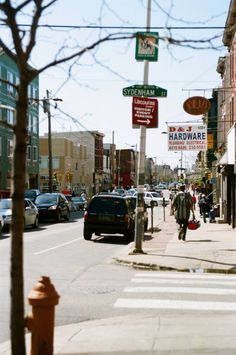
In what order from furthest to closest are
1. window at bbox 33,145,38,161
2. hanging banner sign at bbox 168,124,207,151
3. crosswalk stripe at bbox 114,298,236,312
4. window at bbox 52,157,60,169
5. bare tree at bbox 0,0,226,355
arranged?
window at bbox 52,157,60,169, window at bbox 33,145,38,161, hanging banner sign at bbox 168,124,207,151, crosswalk stripe at bbox 114,298,236,312, bare tree at bbox 0,0,226,355

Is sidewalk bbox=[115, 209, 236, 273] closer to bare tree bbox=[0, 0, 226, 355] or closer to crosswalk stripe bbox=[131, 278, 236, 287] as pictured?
crosswalk stripe bbox=[131, 278, 236, 287]

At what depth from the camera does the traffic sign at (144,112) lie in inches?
606

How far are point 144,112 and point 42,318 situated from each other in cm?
1118

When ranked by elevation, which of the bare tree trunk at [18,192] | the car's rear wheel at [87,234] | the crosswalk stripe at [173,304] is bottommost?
the car's rear wheel at [87,234]

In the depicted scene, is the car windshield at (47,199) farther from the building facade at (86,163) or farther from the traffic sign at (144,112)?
the building facade at (86,163)

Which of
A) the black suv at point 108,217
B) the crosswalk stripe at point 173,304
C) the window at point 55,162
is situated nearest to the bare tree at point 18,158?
the crosswalk stripe at point 173,304

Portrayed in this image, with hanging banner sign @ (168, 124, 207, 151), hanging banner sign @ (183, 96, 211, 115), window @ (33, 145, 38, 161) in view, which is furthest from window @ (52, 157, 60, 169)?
hanging banner sign @ (183, 96, 211, 115)

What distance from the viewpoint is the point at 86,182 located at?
101688 mm

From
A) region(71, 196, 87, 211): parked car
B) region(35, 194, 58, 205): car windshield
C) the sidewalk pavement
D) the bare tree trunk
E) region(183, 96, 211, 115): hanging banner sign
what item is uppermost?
region(183, 96, 211, 115): hanging banner sign

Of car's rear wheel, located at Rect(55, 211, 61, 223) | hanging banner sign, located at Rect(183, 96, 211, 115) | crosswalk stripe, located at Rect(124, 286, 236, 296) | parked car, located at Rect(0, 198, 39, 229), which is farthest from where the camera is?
car's rear wheel, located at Rect(55, 211, 61, 223)

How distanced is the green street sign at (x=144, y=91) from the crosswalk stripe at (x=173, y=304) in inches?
280

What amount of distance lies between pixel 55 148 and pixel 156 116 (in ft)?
233

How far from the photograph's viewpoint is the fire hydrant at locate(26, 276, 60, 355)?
477 cm

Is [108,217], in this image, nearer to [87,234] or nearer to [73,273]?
[87,234]
